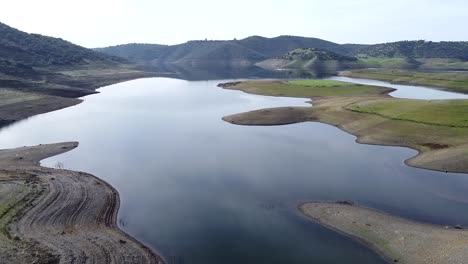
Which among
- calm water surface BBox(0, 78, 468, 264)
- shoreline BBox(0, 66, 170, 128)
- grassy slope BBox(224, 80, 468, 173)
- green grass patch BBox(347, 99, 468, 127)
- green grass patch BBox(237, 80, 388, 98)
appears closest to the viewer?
calm water surface BBox(0, 78, 468, 264)

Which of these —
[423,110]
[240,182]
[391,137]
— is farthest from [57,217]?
[423,110]

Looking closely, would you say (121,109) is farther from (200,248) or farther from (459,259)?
(459,259)

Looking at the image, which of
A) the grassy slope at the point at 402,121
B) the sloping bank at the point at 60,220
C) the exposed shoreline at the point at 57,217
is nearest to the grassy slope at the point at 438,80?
the grassy slope at the point at 402,121

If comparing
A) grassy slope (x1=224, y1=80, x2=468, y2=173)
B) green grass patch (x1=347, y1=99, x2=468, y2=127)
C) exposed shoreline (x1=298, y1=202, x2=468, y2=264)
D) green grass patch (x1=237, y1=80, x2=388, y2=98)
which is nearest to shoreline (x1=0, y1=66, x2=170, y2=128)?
grassy slope (x1=224, y1=80, x2=468, y2=173)

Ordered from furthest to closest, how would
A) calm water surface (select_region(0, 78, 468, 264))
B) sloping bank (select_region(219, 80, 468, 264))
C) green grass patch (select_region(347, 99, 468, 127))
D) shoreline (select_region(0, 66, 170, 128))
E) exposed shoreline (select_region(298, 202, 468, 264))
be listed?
shoreline (select_region(0, 66, 170, 128))
green grass patch (select_region(347, 99, 468, 127))
calm water surface (select_region(0, 78, 468, 264))
sloping bank (select_region(219, 80, 468, 264))
exposed shoreline (select_region(298, 202, 468, 264))

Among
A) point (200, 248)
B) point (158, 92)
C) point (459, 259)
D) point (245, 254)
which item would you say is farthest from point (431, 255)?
point (158, 92)

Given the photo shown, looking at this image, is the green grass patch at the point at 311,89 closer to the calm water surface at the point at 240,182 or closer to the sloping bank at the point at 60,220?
the calm water surface at the point at 240,182

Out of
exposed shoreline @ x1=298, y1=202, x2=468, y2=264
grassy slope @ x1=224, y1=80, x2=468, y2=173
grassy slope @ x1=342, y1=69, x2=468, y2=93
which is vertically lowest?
exposed shoreline @ x1=298, y1=202, x2=468, y2=264

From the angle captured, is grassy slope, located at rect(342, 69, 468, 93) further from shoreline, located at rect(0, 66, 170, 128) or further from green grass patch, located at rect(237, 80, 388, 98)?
shoreline, located at rect(0, 66, 170, 128)
